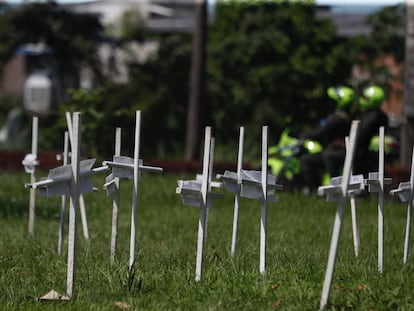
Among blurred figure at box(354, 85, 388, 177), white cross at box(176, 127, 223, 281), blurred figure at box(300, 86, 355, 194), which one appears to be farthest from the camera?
blurred figure at box(300, 86, 355, 194)

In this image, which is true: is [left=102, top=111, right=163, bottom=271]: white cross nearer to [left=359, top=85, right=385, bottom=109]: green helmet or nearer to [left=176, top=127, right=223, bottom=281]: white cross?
[left=176, top=127, right=223, bottom=281]: white cross

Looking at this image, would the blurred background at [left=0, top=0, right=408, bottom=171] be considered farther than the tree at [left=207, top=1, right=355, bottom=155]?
No

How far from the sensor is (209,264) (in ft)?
26.7

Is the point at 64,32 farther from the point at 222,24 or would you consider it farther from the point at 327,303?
the point at 327,303

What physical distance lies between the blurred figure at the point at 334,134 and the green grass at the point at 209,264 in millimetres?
2192

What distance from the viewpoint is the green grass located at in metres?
6.68

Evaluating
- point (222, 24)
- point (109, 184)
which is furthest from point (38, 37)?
point (109, 184)

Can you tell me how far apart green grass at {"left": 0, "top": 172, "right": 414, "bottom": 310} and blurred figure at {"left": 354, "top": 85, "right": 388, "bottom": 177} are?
178cm

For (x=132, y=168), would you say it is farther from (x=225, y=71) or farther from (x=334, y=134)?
(x=225, y=71)

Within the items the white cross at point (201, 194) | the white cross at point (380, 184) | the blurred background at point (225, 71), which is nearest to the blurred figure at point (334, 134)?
the blurred background at point (225, 71)

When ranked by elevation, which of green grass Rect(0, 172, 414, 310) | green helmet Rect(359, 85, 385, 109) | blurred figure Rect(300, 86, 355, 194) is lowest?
green grass Rect(0, 172, 414, 310)

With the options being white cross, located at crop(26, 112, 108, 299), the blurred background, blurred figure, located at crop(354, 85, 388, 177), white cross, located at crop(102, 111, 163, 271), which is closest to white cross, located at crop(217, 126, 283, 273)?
white cross, located at crop(102, 111, 163, 271)

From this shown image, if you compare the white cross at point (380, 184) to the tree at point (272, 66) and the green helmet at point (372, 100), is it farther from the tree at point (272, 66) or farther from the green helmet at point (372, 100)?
the tree at point (272, 66)

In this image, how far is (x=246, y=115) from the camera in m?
26.7
